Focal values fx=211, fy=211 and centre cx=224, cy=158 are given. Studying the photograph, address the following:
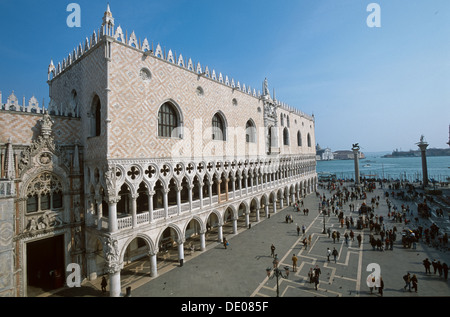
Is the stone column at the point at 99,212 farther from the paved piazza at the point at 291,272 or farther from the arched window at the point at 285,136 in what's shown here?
the arched window at the point at 285,136

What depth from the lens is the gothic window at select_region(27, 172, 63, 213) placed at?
11.4 meters

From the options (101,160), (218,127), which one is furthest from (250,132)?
(101,160)

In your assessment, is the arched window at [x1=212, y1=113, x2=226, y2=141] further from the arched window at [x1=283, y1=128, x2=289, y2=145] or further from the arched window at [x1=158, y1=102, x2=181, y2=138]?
the arched window at [x1=283, y1=128, x2=289, y2=145]

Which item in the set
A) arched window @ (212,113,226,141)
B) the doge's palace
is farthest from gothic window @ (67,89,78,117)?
arched window @ (212,113,226,141)

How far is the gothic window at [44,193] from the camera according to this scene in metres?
11.4

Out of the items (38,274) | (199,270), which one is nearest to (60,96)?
(38,274)

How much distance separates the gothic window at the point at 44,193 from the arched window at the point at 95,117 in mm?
3442

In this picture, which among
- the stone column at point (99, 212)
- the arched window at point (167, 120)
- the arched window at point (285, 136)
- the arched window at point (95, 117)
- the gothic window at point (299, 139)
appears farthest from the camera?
the gothic window at point (299, 139)

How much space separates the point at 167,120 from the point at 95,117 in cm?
442

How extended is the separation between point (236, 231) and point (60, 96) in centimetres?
1843

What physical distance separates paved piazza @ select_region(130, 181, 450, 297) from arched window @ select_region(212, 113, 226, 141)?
9.28 meters

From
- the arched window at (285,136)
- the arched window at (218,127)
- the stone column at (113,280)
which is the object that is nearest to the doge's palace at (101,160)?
the stone column at (113,280)

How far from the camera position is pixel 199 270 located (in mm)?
13484
